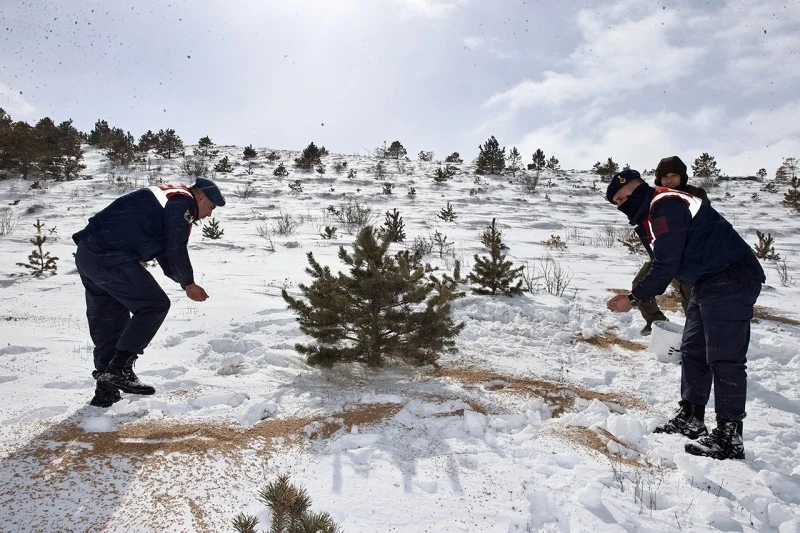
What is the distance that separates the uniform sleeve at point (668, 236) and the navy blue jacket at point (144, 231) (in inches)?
119

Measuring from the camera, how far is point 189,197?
3170 millimetres

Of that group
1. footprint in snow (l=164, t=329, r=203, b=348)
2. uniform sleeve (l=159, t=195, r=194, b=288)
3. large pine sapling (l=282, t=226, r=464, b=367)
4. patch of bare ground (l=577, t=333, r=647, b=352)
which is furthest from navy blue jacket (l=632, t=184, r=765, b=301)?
footprint in snow (l=164, t=329, r=203, b=348)

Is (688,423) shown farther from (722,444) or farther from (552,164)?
(552,164)

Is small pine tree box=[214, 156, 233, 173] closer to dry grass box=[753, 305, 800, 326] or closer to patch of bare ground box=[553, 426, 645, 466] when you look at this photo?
dry grass box=[753, 305, 800, 326]

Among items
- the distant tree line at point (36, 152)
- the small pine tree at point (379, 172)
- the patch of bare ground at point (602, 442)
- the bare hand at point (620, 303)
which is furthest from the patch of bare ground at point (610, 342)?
the distant tree line at point (36, 152)

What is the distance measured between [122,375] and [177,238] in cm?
96

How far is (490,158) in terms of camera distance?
24.7m

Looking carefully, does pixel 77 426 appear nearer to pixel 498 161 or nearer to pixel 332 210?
pixel 332 210

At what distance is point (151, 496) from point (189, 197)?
1.96 metres

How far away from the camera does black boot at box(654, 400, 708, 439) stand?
2734 mm

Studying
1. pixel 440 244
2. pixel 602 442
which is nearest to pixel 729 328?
pixel 602 442

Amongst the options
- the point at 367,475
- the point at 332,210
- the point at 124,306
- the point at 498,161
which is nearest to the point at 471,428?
the point at 367,475

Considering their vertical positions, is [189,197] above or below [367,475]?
above

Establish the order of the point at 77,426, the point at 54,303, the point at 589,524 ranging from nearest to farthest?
the point at 589,524
the point at 77,426
the point at 54,303
